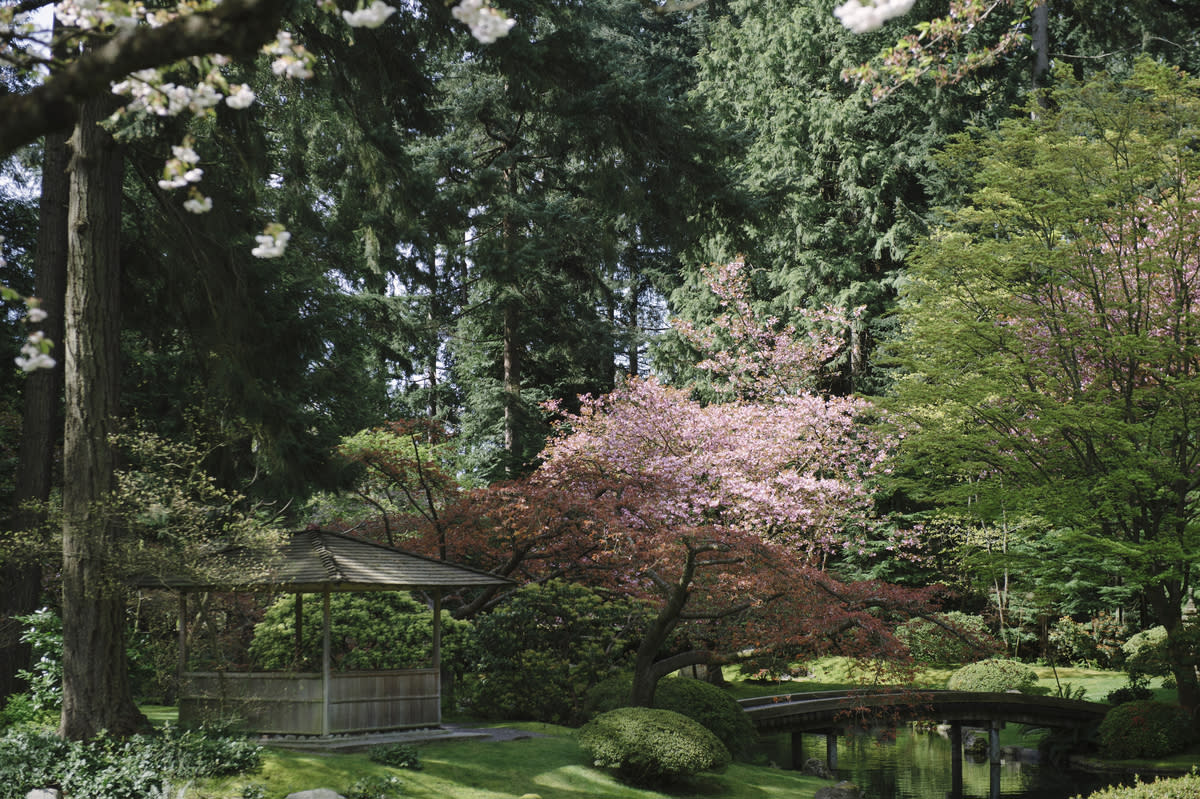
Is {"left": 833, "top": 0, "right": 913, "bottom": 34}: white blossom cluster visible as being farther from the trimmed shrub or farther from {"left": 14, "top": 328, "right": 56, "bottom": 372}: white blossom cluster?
the trimmed shrub

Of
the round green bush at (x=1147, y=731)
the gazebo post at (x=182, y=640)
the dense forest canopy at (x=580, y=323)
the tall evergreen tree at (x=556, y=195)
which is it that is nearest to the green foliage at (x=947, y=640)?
the dense forest canopy at (x=580, y=323)

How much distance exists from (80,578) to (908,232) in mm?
23562

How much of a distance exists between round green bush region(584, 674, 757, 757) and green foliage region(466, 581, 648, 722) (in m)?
0.85

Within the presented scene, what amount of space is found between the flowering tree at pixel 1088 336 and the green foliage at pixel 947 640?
2310 millimetres

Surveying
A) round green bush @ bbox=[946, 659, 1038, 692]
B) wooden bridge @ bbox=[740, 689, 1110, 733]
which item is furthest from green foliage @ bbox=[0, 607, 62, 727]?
round green bush @ bbox=[946, 659, 1038, 692]

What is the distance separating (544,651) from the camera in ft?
52.3

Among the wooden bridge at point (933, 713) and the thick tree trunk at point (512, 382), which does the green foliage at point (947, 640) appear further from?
the thick tree trunk at point (512, 382)

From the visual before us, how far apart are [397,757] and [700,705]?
4.88 metres

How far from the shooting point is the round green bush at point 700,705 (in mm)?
14586

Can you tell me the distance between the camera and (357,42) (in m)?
12.2

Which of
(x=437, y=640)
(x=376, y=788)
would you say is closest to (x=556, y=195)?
(x=437, y=640)

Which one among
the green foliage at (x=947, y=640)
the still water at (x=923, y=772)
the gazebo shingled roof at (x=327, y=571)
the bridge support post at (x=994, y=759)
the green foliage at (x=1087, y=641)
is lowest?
the still water at (x=923, y=772)

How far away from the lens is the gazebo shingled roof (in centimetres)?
1136

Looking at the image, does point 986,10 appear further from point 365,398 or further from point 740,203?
point 365,398
